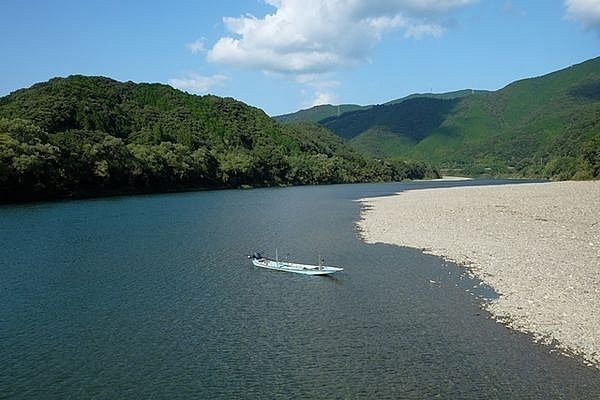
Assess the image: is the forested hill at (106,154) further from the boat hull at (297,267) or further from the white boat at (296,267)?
the boat hull at (297,267)

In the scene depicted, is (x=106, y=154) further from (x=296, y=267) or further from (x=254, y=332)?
(x=254, y=332)

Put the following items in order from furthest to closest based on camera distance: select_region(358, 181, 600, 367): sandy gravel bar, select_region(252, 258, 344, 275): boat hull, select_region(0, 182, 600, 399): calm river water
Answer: select_region(252, 258, 344, 275): boat hull → select_region(358, 181, 600, 367): sandy gravel bar → select_region(0, 182, 600, 399): calm river water

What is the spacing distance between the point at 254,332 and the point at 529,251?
1828 centimetres

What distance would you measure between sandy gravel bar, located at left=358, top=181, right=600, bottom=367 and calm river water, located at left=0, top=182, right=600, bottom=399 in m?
1.14

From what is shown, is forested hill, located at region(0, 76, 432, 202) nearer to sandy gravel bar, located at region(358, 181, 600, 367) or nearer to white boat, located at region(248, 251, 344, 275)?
sandy gravel bar, located at region(358, 181, 600, 367)

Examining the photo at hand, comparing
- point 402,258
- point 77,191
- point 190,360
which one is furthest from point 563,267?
point 77,191

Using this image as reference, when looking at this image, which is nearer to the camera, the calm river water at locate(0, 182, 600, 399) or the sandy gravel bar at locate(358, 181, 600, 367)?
the calm river water at locate(0, 182, 600, 399)

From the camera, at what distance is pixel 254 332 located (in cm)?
1927

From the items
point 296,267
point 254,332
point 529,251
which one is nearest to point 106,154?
point 296,267

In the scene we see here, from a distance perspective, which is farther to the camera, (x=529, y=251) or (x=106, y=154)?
(x=106, y=154)

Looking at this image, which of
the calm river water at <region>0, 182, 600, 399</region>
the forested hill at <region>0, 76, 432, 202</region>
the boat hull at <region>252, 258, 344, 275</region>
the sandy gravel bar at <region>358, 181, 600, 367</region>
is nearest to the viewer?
the calm river water at <region>0, 182, 600, 399</region>

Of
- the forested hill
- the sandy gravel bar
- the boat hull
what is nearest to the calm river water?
the boat hull

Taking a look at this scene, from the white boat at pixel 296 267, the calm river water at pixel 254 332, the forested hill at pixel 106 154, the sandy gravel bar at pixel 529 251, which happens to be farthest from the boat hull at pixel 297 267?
the forested hill at pixel 106 154

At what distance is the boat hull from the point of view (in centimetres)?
2783
